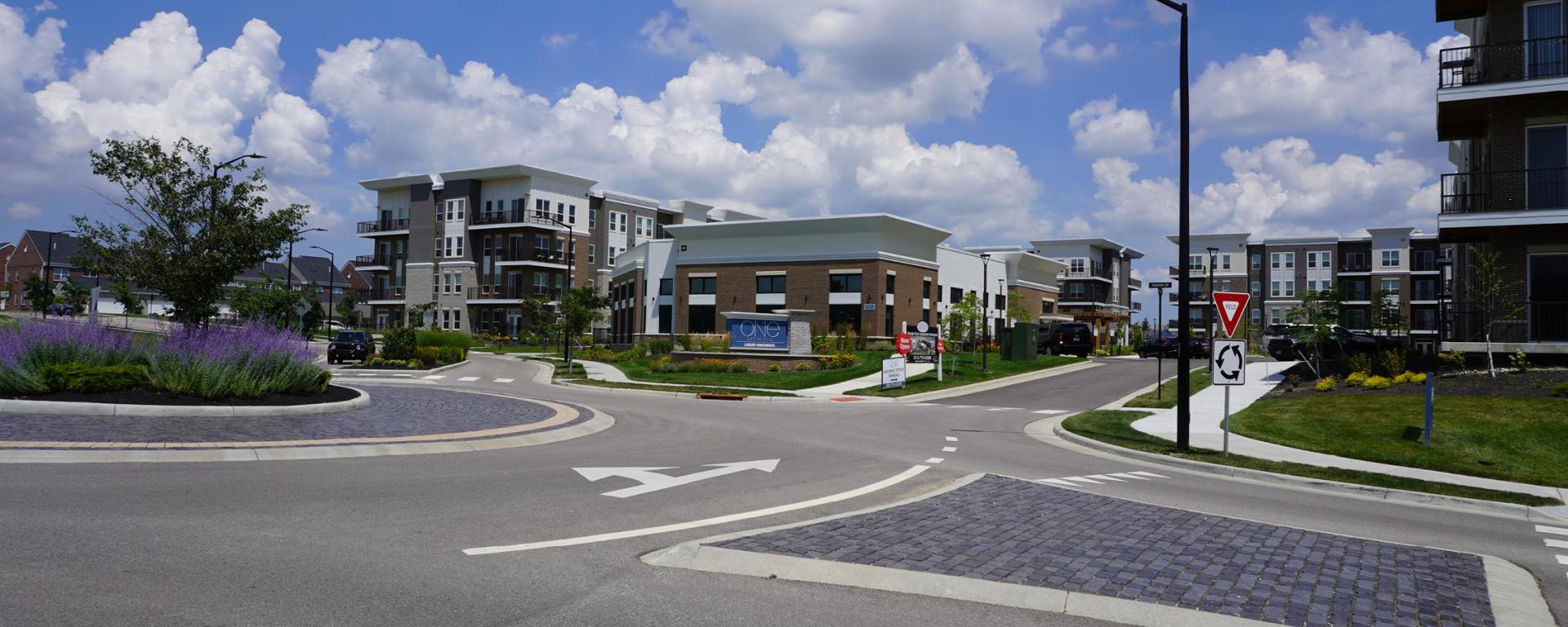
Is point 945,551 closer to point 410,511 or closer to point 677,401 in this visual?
point 410,511

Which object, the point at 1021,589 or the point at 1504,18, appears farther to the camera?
the point at 1504,18

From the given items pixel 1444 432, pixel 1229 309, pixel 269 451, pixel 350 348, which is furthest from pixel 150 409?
pixel 350 348

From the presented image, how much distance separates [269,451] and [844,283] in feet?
151

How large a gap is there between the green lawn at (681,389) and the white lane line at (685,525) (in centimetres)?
1839

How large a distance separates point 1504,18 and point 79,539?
1169 inches

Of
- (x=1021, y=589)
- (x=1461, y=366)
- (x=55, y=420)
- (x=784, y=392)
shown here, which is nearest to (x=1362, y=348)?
(x=1461, y=366)

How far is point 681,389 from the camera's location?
1210 inches

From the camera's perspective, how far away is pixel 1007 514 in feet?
27.5

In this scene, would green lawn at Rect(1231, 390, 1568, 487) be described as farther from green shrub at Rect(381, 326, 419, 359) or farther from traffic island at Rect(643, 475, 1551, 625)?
green shrub at Rect(381, 326, 419, 359)

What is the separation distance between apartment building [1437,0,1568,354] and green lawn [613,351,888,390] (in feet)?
62.0

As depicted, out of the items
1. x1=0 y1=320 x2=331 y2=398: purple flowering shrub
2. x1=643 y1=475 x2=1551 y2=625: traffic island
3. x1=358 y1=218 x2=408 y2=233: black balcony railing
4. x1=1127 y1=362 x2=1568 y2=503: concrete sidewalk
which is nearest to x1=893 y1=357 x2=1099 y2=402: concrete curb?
x1=1127 y1=362 x2=1568 y2=503: concrete sidewalk

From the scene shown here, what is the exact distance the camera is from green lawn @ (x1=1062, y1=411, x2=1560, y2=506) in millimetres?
11367

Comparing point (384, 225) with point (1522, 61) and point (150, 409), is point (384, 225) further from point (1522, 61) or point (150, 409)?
point (1522, 61)

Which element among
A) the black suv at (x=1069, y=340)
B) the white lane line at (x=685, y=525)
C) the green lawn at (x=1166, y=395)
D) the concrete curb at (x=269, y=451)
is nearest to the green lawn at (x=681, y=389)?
the green lawn at (x=1166, y=395)
